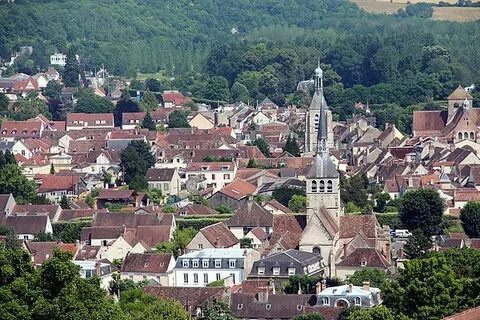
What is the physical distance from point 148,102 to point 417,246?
163 feet

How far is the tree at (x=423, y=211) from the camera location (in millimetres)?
49625

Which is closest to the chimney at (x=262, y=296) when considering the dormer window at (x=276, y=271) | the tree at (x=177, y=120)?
the dormer window at (x=276, y=271)

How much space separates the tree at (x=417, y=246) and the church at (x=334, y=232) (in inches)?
24.9

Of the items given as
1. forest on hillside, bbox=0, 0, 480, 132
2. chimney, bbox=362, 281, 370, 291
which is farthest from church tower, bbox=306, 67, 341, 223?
forest on hillside, bbox=0, 0, 480, 132

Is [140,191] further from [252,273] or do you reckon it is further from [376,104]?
[376,104]

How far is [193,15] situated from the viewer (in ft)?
493

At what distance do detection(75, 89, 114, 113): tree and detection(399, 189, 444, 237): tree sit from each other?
39.7 meters

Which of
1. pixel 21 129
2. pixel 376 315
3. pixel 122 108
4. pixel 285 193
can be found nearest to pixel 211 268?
pixel 285 193

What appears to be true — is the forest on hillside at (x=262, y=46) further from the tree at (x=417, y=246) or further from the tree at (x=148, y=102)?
the tree at (x=417, y=246)

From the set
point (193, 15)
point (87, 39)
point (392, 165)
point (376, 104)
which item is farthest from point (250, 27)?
point (392, 165)

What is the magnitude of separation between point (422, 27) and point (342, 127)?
50621mm

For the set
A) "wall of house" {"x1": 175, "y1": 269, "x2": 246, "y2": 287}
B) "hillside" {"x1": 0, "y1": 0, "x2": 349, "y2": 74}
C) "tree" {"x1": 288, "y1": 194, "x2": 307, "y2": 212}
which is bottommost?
"wall of house" {"x1": 175, "y1": 269, "x2": 246, "y2": 287}

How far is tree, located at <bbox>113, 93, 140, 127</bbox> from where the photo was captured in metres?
86.5

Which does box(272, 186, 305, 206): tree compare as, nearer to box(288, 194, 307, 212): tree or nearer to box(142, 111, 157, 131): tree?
box(288, 194, 307, 212): tree
